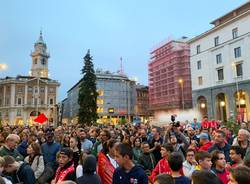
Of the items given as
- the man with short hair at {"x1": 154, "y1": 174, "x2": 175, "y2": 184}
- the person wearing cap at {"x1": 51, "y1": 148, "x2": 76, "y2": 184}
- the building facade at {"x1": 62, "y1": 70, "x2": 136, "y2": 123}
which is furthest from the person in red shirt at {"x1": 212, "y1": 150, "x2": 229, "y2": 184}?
the building facade at {"x1": 62, "y1": 70, "x2": 136, "y2": 123}

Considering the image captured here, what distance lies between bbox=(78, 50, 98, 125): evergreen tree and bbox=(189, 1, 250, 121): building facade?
65.0 ft

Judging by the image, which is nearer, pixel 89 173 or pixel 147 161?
pixel 89 173

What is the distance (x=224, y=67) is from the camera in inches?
1646

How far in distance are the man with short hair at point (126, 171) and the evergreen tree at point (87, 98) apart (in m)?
39.7

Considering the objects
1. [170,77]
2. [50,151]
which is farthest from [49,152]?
[170,77]

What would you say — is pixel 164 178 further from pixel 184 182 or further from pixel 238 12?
pixel 238 12

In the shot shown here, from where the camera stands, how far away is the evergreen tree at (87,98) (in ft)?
142

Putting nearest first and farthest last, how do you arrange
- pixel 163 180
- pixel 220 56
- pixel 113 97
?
1. pixel 163 180
2. pixel 220 56
3. pixel 113 97

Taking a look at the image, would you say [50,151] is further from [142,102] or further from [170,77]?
[142,102]

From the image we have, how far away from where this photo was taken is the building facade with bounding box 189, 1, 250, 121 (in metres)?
38.1

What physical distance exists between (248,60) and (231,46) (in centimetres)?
436

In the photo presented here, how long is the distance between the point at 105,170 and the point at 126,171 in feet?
5.08

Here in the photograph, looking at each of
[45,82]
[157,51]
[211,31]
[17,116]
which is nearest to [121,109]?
[157,51]

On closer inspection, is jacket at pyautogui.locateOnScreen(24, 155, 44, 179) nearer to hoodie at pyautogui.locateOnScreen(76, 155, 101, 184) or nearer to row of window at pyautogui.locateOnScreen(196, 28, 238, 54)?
hoodie at pyautogui.locateOnScreen(76, 155, 101, 184)
